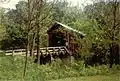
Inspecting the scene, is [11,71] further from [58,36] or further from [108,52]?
[58,36]

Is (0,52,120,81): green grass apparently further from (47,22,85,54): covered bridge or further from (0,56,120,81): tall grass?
(47,22,85,54): covered bridge

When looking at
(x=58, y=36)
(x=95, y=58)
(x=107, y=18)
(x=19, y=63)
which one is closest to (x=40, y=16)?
(x=19, y=63)

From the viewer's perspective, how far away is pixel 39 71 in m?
22.9

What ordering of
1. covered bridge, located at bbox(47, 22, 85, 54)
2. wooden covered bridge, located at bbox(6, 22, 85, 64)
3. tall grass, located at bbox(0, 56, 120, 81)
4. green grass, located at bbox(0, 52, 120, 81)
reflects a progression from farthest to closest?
covered bridge, located at bbox(47, 22, 85, 54) → wooden covered bridge, located at bbox(6, 22, 85, 64) → green grass, located at bbox(0, 52, 120, 81) → tall grass, located at bbox(0, 56, 120, 81)

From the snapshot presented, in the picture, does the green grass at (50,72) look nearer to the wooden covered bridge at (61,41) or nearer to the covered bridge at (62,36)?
the wooden covered bridge at (61,41)

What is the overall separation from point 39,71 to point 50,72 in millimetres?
1273

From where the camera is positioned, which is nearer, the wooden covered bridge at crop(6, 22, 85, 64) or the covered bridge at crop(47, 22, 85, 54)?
the wooden covered bridge at crop(6, 22, 85, 64)

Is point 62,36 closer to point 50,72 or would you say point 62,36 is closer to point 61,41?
point 61,41

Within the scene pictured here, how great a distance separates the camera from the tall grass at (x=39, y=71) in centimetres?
2152

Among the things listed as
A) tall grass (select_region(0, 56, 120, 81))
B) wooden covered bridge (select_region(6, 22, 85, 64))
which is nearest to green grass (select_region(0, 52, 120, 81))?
tall grass (select_region(0, 56, 120, 81))

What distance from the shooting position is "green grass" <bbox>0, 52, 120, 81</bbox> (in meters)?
21.7

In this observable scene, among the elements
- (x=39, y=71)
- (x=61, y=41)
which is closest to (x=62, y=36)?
(x=61, y=41)

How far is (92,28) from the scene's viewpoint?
3675cm

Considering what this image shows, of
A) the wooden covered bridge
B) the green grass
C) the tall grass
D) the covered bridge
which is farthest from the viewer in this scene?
the covered bridge
